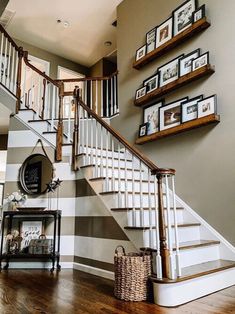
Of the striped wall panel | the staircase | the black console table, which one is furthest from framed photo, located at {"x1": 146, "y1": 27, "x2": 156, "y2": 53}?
the black console table

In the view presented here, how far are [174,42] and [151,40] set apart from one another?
0.66 meters

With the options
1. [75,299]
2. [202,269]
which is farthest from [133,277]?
[202,269]

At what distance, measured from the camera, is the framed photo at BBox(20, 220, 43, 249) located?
14.0 feet

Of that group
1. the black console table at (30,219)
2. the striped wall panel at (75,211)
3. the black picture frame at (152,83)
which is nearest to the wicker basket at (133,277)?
the striped wall panel at (75,211)

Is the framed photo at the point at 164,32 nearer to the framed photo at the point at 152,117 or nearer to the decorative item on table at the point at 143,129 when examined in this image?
the framed photo at the point at 152,117

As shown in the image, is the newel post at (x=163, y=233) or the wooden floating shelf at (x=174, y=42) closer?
the newel post at (x=163, y=233)

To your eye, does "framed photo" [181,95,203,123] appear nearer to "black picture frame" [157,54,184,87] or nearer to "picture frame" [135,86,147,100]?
"black picture frame" [157,54,184,87]

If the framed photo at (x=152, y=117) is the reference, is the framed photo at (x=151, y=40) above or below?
above

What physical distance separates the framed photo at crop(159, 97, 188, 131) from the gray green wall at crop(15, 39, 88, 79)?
14.6 feet

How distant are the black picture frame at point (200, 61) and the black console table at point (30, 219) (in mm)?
2885

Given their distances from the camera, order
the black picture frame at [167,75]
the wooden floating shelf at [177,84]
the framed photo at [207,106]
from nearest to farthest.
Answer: the framed photo at [207,106] → the wooden floating shelf at [177,84] → the black picture frame at [167,75]

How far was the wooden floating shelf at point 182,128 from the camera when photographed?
3416 millimetres

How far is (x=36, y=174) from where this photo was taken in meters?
4.48

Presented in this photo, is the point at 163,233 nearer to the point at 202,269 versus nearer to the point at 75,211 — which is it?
the point at 202,269
